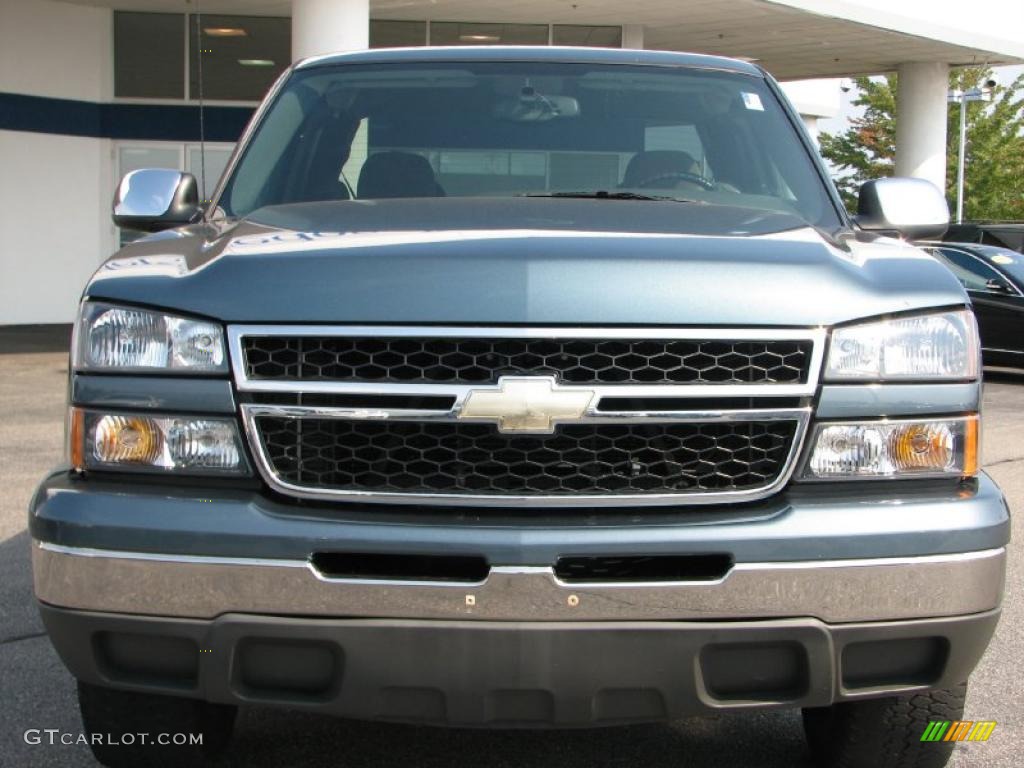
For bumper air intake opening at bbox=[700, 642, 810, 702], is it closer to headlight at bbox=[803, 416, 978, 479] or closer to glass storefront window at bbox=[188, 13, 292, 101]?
headlight at bbox=[803, 416, 978, 479]

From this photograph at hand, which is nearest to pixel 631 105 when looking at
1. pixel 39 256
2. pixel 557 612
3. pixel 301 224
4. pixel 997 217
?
pixel 301 224

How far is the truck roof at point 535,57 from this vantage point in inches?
179

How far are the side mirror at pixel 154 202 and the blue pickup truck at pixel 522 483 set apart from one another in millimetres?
1051

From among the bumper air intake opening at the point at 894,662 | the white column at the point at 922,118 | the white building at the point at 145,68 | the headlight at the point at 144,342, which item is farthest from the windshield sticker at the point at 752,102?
the white column at the point at 922,118

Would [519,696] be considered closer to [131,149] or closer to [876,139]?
[131,149]

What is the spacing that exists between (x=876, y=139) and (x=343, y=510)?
50.9 meters

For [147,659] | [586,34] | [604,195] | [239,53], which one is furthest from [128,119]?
[147,659]

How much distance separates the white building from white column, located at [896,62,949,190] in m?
4.10

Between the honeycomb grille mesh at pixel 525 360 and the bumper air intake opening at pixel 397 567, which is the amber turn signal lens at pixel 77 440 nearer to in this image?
the honeycomb grille mesh at pixel 525 360

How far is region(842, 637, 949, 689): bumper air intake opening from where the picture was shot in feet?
9.07

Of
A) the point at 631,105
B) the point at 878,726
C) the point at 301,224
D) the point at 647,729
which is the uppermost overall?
the point at 631,105

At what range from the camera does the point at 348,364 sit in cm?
278

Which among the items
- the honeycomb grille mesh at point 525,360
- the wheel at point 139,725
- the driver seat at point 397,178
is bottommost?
the wheel at point 139,725

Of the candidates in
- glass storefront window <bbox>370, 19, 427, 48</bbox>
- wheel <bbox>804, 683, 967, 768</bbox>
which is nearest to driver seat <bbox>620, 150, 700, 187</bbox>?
wheel <bbox>804, 683, 967, 768</bbox>
